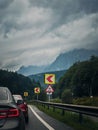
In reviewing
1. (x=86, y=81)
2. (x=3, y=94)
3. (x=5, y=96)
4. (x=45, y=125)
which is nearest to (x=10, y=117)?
(x=5, y=96)

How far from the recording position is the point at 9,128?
28.3 ft

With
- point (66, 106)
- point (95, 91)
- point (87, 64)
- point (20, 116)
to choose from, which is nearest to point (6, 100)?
point (20, 116)

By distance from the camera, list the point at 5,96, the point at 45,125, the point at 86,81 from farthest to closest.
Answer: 1. the point at 86,81
2. the point at 45,125
3. the point at 5,96

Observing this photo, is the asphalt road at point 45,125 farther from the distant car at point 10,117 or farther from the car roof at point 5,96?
the distant car at point 10,117

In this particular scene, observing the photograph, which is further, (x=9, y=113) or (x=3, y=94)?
(x=3, y=94)

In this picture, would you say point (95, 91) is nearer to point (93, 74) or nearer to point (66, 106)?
point (93, 74)

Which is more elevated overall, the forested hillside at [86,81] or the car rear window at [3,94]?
the forested hillside at [86,81]

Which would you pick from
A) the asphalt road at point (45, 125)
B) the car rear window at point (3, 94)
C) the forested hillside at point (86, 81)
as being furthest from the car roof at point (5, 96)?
the forested hillside at point (86, 81)

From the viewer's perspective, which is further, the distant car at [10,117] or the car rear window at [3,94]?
the car rear window at [3,94]

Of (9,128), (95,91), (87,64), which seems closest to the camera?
(9,128)

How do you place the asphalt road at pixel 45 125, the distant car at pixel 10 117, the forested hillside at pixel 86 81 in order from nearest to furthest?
the distant car at pixel 10 117, the asphalt road at pixel 45 125, the forested hillside at pixel 86 81

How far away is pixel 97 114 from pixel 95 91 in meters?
151

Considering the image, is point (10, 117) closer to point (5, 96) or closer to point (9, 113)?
point (9, 113)

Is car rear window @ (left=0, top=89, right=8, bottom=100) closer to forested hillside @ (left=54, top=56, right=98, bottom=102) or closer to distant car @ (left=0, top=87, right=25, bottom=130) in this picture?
distant car @ (left=0, top=87, right=25, bottom=130)
